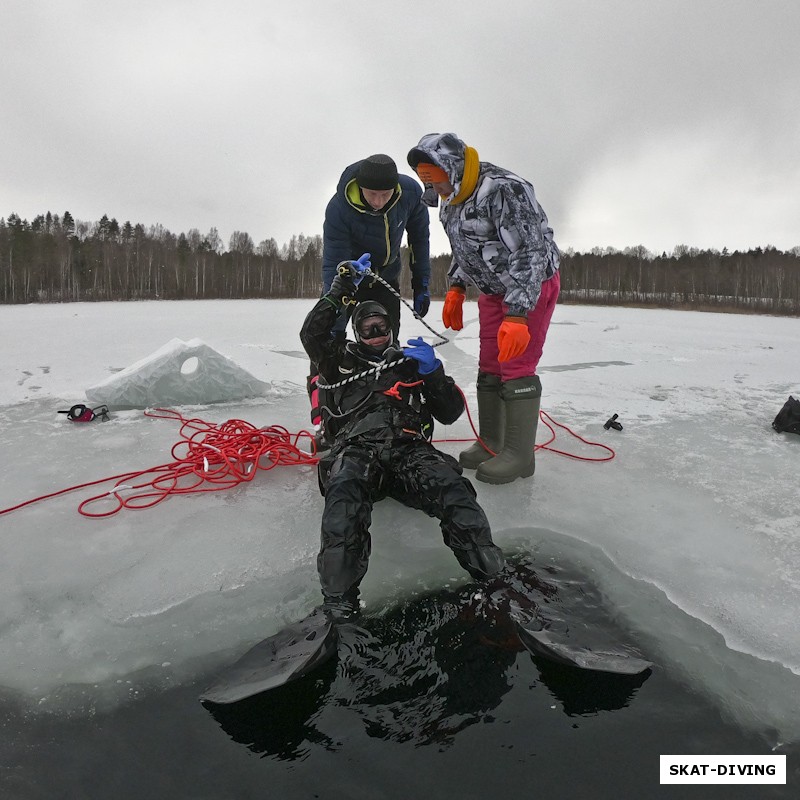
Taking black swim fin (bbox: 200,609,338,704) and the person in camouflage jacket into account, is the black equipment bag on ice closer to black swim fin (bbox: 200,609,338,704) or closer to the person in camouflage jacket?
the person in camouflage jacket

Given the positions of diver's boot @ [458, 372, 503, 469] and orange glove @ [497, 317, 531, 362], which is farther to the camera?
diver's boot @ [458, 372, 503, 469]

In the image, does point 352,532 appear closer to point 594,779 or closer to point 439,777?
point 439,777

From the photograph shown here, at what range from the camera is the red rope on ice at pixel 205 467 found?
2.42 meters

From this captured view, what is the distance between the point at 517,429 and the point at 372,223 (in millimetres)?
1435

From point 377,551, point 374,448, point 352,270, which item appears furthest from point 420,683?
point 352,270

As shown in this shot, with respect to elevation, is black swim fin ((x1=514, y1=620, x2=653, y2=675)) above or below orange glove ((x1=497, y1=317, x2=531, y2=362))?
below

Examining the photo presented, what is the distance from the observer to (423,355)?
2299mm

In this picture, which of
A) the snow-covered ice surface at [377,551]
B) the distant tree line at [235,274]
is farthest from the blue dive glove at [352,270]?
the distant tree line at [235,274]

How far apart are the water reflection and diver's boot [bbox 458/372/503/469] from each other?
1.33 m

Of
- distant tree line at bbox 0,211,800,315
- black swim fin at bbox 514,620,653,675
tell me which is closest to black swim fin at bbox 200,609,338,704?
black swim fin at bbox 514,620,653,675

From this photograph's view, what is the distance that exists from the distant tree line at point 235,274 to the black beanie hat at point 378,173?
32.9m

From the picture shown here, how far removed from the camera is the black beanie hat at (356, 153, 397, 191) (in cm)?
268

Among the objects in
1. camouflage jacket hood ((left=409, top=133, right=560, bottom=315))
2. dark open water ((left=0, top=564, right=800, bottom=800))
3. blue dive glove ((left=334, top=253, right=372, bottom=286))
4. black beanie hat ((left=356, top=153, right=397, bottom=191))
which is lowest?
dark open water ((left=0, top=564, right=800, bottom=800))

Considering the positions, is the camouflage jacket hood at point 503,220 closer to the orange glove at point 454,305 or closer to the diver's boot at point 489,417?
the orange glove at point 454,305
